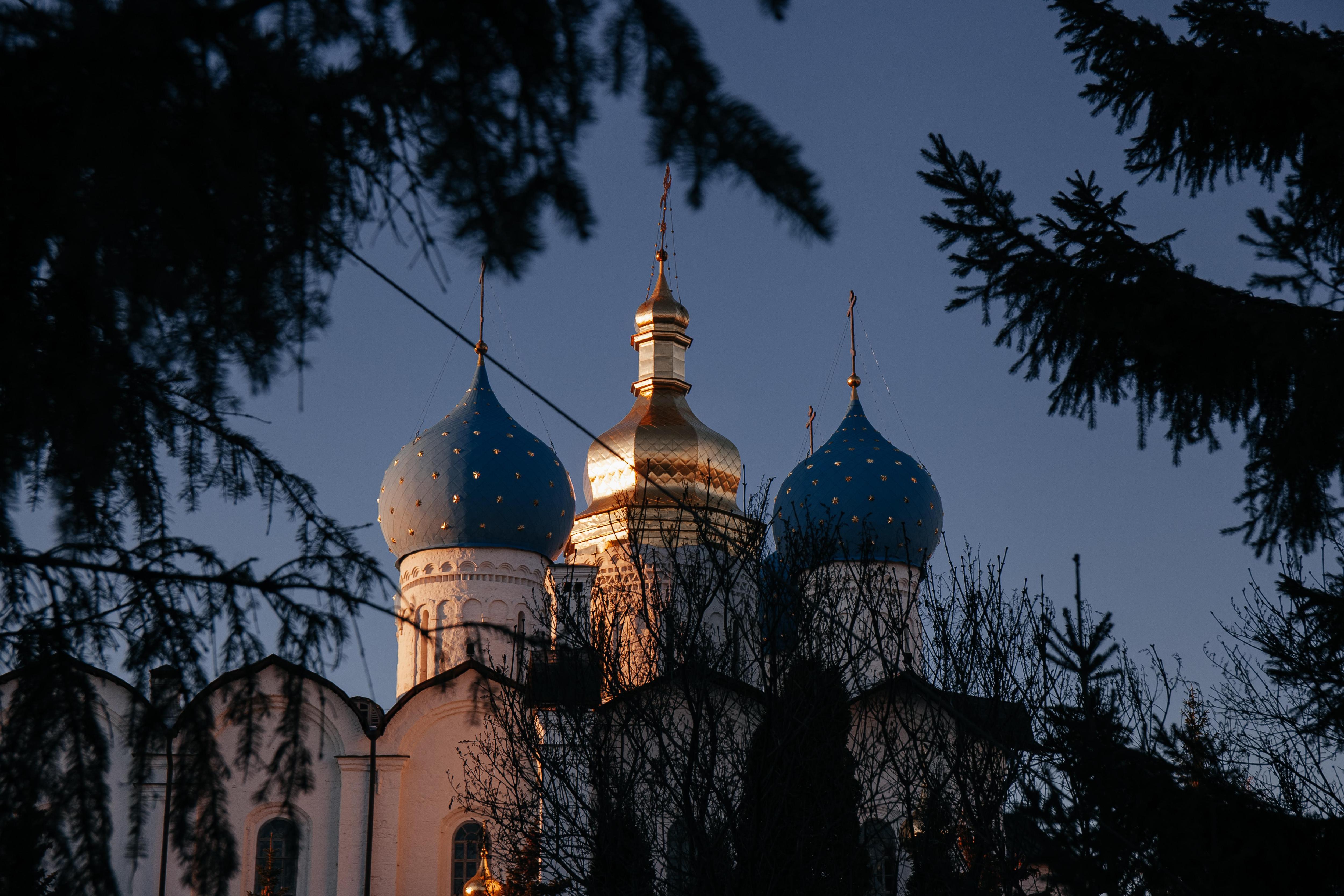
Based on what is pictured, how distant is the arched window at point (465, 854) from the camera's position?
60.7 ft

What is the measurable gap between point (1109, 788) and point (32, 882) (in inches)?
110

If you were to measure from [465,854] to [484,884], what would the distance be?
8.58 feet

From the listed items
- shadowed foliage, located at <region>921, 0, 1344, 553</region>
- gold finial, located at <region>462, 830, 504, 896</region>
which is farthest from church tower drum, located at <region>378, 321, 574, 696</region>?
shadowed foliage, located at <region>921, 0, 1344, 553</region>

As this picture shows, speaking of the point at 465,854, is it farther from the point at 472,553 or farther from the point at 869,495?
the point at 869,495

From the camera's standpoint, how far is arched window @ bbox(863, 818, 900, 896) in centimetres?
1163

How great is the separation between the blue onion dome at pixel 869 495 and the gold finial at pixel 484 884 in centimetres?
769

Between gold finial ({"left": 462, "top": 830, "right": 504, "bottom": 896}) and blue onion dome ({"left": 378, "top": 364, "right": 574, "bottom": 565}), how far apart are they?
21.5ft

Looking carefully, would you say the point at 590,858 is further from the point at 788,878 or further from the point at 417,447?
the point at 417,447

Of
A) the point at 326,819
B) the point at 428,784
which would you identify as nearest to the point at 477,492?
the point at 428,784

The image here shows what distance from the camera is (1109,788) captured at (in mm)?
3941

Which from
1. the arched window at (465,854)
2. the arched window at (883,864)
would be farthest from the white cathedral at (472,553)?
the arched window at (883,864)

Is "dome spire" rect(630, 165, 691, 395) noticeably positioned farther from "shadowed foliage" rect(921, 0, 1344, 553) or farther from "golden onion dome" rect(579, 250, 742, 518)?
"shadowed foliage" rect(921, 0, 1344, 553)

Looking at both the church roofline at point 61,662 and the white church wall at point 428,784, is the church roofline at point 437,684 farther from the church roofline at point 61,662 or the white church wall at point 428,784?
the church roofline at point 61,662

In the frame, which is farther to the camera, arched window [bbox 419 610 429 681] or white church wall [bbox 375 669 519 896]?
arched window [bbox 419 610 429 681]
